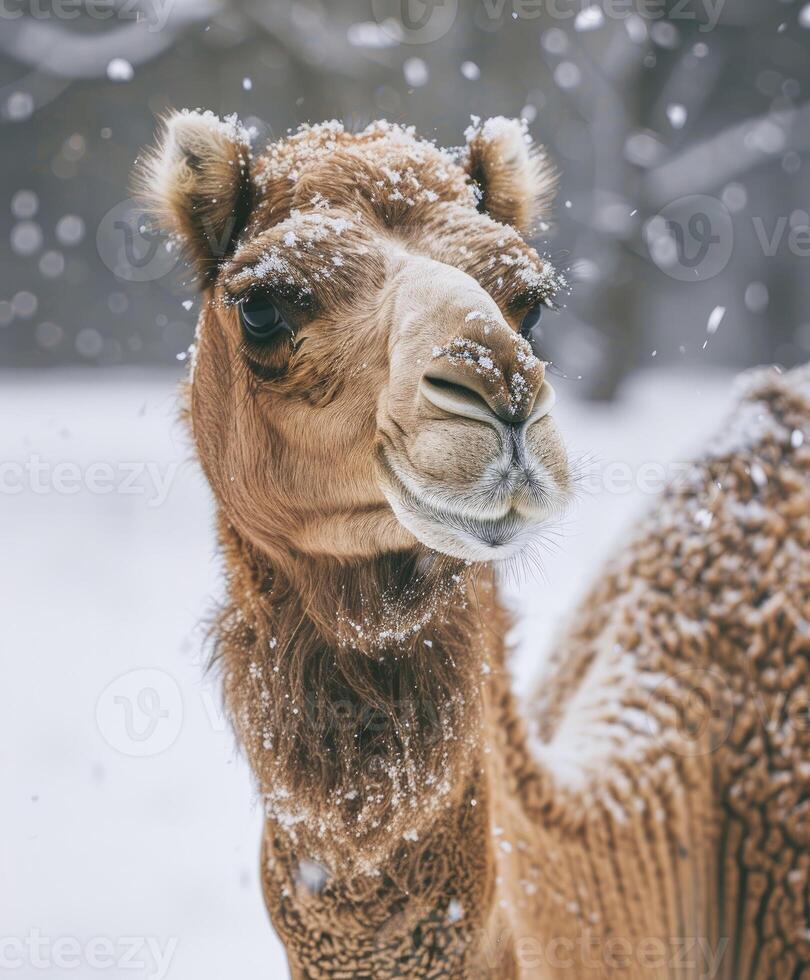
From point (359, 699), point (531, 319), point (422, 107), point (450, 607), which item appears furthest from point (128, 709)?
point (422, 107)

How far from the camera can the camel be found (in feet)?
5.04

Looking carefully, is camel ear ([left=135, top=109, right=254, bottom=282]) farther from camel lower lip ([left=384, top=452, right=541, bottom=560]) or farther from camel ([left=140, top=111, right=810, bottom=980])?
camel lower lip ([left=384, top=452, right=541, bottom=560])

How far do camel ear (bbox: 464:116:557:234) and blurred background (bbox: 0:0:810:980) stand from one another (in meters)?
0.15

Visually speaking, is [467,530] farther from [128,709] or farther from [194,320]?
[194,320]

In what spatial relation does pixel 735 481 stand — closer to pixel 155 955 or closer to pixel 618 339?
pixel 155 955

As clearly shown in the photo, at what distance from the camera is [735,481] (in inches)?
107

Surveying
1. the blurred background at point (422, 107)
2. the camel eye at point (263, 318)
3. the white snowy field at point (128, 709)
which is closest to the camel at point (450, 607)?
the camel eye at point (263, 318)

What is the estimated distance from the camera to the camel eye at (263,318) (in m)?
1.72

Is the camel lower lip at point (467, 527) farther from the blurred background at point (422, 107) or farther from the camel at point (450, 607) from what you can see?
the blurred background at point (422, 107)

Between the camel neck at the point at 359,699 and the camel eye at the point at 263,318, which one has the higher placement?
the camel eye at the point at 263,318

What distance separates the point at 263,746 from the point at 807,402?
78.2 inches

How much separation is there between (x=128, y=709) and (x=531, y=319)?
1594 millimetres

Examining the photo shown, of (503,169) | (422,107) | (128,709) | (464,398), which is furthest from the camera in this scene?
(422,107)

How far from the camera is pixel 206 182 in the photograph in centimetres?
192
